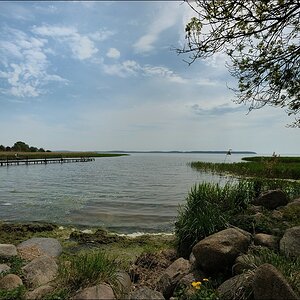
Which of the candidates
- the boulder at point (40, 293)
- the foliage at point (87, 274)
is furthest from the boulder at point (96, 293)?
the boulder at point (40, 293)

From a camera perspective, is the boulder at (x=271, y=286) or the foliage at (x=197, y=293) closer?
the boulder at (x=271, y=286)

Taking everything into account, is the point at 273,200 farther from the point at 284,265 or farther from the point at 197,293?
the point at 197,293

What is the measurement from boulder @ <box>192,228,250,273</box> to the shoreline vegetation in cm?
2

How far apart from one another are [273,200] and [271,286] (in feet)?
22.3

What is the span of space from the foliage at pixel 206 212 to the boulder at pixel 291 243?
66.2 inches

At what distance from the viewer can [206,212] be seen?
7.28 metres

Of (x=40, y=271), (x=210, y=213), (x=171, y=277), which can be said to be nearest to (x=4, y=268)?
(x=40, y=271)

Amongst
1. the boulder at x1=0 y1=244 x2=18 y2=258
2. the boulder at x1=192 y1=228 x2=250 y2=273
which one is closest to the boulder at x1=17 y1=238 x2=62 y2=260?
the boulder at x1=0 y1=244 x2=18 y2=258

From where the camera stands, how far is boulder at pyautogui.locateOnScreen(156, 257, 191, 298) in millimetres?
4805

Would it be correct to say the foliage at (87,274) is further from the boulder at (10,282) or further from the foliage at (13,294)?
the boulder at (10,282)

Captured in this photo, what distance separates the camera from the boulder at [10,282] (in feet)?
14.8

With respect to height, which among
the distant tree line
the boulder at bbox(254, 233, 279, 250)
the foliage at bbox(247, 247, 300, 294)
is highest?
the distant tree line

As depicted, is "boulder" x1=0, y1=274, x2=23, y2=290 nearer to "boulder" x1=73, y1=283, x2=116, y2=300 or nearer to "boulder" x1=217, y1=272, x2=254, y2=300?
"boulder" x1=73, y1=283, x2=116, y2=300

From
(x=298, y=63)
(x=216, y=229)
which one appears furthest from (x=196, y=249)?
(x=298, y=63)
